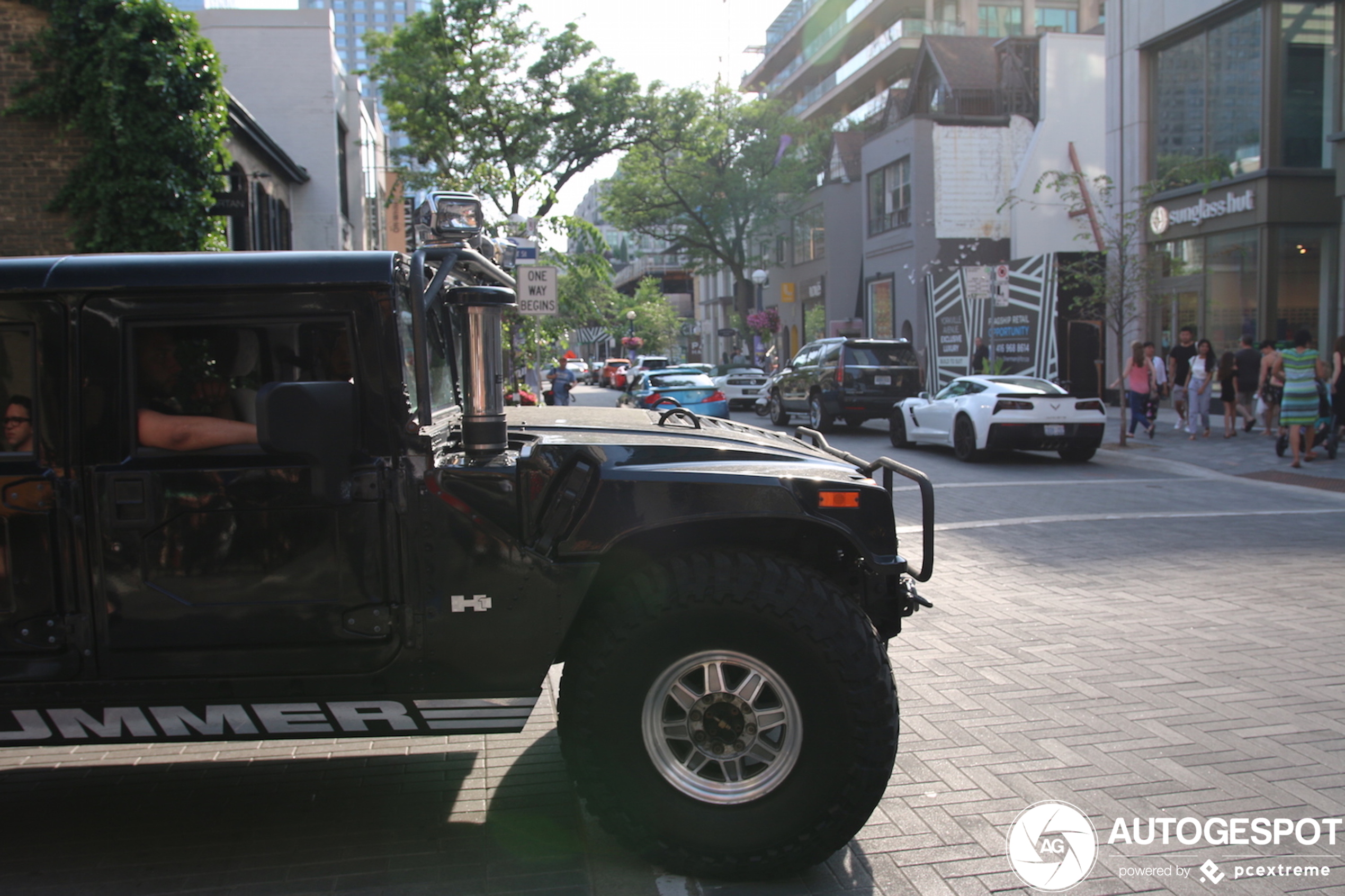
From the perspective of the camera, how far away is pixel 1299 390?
13.5 meters

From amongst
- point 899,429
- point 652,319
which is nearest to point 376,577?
point 899,429

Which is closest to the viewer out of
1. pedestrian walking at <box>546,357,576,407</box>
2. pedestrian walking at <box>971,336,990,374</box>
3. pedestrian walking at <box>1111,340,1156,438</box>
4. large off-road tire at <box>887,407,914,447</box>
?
pedestrian walking at <box>1111,340,1156,438</box>

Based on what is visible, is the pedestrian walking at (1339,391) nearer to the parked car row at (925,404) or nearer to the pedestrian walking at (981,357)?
the parked car row at (925,404)

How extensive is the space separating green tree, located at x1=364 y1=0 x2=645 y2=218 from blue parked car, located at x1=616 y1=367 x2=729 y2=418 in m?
7.61

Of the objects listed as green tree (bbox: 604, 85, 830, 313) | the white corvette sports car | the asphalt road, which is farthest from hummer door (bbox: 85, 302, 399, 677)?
green tree (bbox: 604, 85, 830, 313)

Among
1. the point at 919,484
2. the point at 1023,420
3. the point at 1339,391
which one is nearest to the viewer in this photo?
the point at 919,484

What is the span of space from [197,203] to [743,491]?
517 inches

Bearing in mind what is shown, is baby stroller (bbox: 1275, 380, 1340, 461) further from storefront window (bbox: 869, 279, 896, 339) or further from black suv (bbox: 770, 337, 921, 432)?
storefront window (bbox: 869, 279, 896, 339)

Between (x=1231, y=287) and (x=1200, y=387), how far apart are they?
4.38 meters

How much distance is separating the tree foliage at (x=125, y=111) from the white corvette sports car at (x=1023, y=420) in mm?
11228

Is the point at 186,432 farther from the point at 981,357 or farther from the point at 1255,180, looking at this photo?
the point at 981,357

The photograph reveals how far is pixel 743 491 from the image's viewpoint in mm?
3451

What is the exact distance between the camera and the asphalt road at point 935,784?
3383 millimetres

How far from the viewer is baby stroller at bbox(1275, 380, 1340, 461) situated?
14195 millimetres
